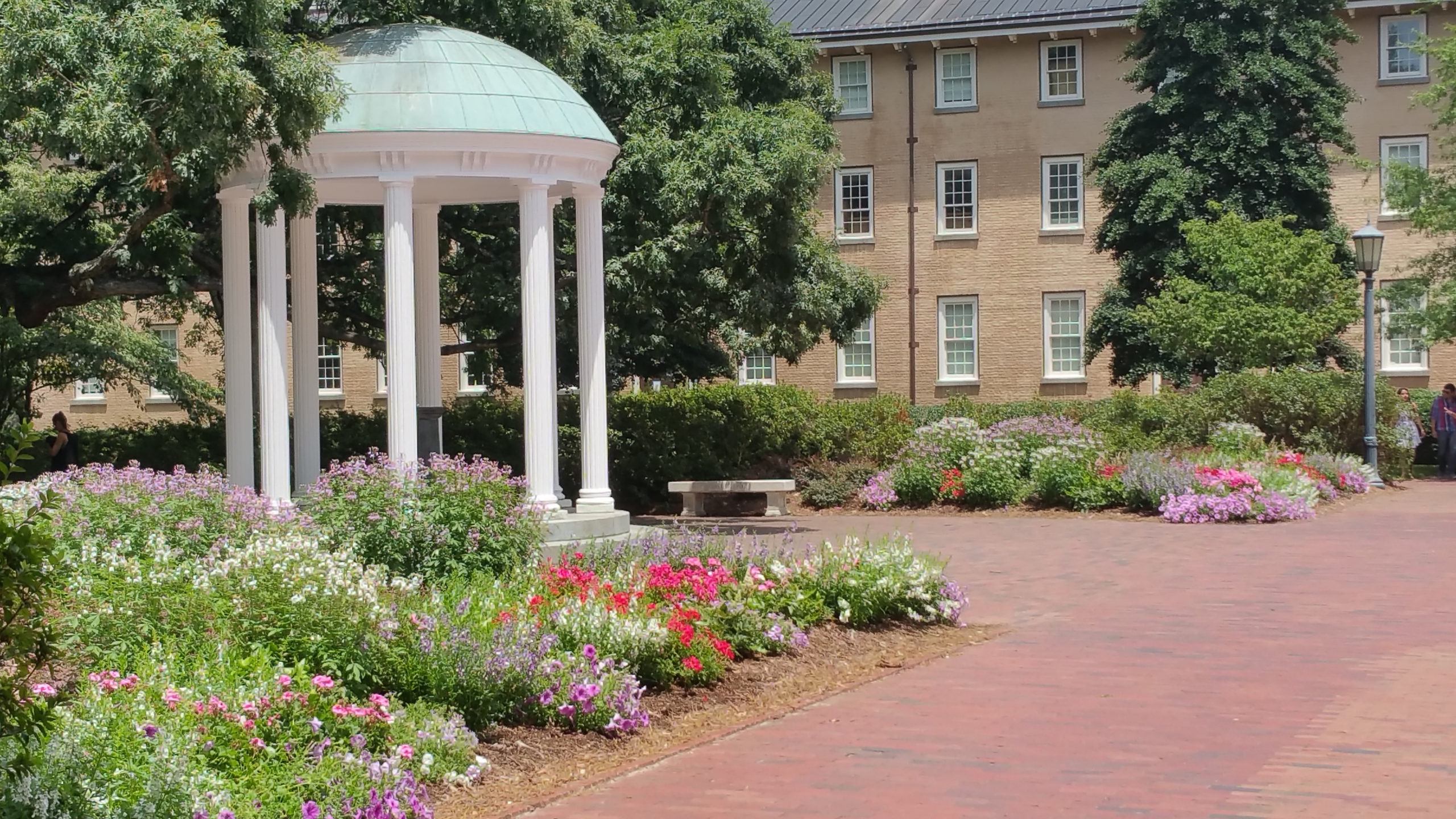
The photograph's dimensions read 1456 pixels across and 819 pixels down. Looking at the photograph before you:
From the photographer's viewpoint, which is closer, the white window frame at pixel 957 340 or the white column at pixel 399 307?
the white column at pixel 399 307

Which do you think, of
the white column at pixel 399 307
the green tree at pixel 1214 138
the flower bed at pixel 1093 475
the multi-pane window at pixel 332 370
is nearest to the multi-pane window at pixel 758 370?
the green tree at pixel 1214 138

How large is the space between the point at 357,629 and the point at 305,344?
10.9 metres

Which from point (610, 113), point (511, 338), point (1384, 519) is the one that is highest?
point (610, 113)

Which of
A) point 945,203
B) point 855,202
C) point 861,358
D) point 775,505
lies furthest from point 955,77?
point 775,505

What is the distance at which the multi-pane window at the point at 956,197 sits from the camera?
47.2 metres

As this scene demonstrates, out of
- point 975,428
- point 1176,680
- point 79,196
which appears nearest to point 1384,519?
point 975,428

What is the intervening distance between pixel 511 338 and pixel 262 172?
8164 millimetres

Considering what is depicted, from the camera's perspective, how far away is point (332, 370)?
51969mm

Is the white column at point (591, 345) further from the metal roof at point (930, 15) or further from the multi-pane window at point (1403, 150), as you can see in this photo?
the multi-pane window at point (1403, 150)

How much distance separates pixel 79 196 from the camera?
69.2 ft

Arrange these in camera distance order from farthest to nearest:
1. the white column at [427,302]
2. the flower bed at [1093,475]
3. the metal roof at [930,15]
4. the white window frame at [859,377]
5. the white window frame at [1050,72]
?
the white window frame at [859,377] → the white window frame at [1050,72] → the metal roof at [930,15] → the flower bed at [1093,475] → the white column at [427,302]

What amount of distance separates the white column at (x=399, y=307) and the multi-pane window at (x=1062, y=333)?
32.1 m

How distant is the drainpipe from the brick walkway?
102 ft

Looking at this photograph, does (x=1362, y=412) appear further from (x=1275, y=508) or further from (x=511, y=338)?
(x=511, y=338)
